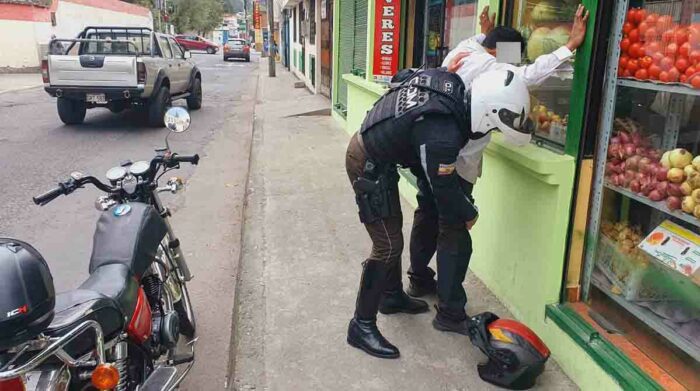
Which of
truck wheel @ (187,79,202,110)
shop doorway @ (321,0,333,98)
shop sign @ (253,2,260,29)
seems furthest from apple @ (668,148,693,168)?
shop sign @ (253,2,260,29)

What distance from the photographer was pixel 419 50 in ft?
22.0

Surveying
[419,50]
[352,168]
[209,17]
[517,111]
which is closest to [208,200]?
[419,50]

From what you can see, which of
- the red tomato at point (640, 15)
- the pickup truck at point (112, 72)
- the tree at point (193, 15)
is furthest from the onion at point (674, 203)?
the tree at point (193, 15)

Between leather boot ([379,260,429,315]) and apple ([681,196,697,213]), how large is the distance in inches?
60.6

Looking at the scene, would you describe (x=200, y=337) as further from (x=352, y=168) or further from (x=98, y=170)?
(x=98, y=170)

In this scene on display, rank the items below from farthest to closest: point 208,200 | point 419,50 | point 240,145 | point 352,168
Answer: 1. point 240,145
2. point 419,50
3. point 208,200
4. point 352,168

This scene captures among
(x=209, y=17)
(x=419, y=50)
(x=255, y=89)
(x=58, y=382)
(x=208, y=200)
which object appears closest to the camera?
(x=58, y=382)

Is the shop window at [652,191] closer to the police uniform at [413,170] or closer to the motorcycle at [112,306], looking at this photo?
the police uniform at [413,170]

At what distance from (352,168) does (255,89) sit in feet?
54.4

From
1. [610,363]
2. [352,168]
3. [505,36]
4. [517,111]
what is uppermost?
[505,36]

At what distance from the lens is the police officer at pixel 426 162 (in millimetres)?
2602

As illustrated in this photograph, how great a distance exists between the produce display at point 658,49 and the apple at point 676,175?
1.15 feet

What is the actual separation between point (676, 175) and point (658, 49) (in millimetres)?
540

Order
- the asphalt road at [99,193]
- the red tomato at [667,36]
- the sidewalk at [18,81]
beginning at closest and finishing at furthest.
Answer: the red tomato at [667,36], the asphalt road at [99,193], the sidewalk at [18,81]
